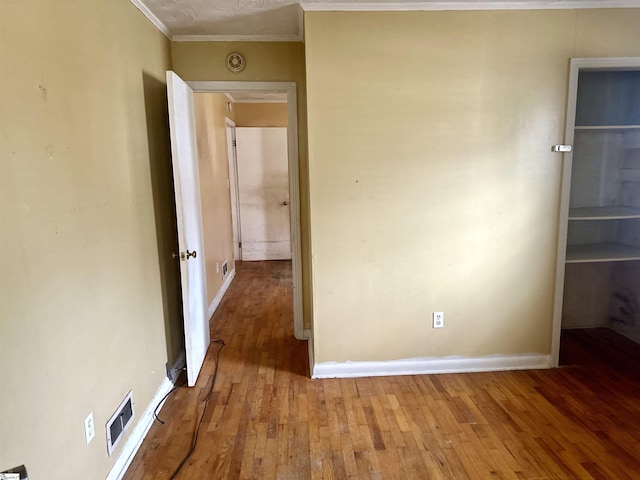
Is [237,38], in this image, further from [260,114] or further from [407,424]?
[260,114]

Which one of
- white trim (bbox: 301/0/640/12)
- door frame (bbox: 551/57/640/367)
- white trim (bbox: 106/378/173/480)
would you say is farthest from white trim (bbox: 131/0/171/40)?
door frame (bbox: 551/57/640/367)

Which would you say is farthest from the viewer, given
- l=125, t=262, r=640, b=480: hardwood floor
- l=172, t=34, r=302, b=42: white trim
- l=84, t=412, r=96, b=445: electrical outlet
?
l=172, t=34, r=302, b=42: white trim

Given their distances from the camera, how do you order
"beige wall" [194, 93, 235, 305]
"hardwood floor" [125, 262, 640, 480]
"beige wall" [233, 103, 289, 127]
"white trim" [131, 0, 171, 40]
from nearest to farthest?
"hardwood floor" [125, 262, 640, 480] < "white trim" [131, 0, 171, 40] < "beige wall" [194, 93, 235, 305] < "beige wall" [233, 103, 289, 127]

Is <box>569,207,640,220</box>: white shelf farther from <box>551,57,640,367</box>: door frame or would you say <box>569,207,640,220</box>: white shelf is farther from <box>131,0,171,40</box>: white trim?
<box>131,0,171,40</box>: white trim

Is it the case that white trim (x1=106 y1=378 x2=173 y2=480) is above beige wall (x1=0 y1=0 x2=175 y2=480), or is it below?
below

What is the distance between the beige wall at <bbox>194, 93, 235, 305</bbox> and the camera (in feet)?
12.9

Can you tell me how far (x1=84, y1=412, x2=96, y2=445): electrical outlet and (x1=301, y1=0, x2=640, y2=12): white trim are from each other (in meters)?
2.39

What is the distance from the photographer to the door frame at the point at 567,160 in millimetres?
2523

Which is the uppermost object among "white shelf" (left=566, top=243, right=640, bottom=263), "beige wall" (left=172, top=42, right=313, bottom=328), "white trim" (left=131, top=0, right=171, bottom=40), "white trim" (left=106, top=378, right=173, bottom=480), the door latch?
"white trim" (left=131, top=0, right=171, bottom=40)

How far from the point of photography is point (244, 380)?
2.78 m

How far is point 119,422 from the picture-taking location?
6.32 feet

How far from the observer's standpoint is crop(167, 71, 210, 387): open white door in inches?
97.1

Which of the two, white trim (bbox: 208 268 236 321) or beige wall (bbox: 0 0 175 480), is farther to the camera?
white trim (bbox: 208 268 236 321)

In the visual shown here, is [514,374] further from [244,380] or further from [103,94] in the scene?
[103,94]
